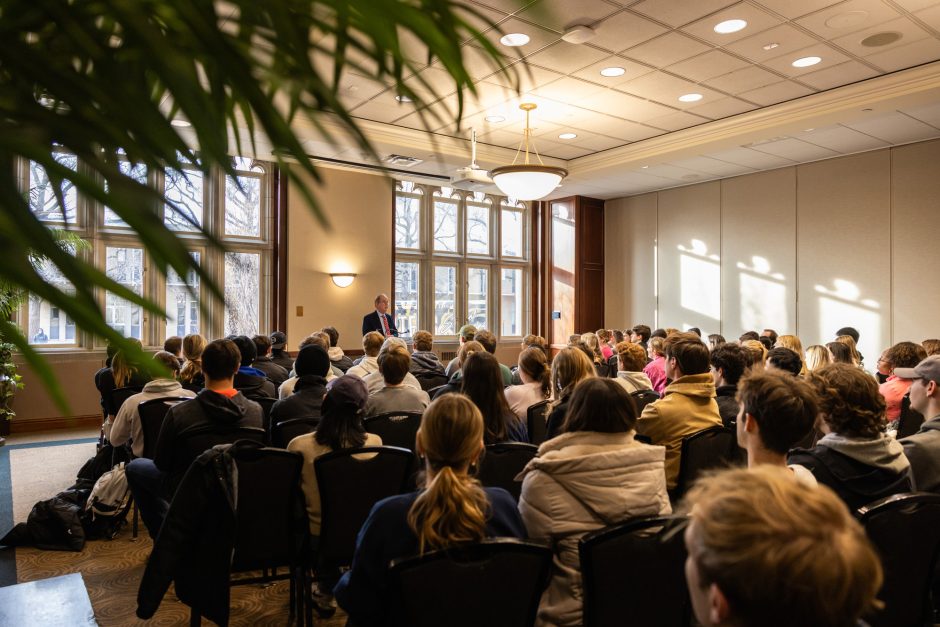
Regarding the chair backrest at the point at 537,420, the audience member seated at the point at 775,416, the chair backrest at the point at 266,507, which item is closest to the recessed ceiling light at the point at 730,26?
the chair backrest at the point at 537,420

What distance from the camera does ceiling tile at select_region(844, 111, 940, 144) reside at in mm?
7207

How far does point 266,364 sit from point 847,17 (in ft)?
18.0

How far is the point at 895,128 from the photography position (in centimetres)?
762

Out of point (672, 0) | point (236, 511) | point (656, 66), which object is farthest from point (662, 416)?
point (656, 66)

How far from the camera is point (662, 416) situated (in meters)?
3.12

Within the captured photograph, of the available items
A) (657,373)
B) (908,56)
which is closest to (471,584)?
(657,373)

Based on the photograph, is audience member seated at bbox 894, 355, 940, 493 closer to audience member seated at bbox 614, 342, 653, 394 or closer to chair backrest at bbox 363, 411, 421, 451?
audience member seated at bbox 614, 342, 653, 394

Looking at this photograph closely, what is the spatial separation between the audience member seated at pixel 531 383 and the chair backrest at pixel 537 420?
195mm

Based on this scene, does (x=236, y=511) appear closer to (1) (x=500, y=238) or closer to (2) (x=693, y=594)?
(2) (x=693, y=594)

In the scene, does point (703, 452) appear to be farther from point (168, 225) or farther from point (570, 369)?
point (168, 225)

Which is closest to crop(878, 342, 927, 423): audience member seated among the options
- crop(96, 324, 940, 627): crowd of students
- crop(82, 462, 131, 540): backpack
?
crop(96, 324, 940, 627): crowd of students

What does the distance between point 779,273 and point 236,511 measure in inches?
370

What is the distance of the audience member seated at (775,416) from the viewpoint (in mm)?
2078

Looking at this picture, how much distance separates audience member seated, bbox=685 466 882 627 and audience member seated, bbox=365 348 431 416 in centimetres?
292
